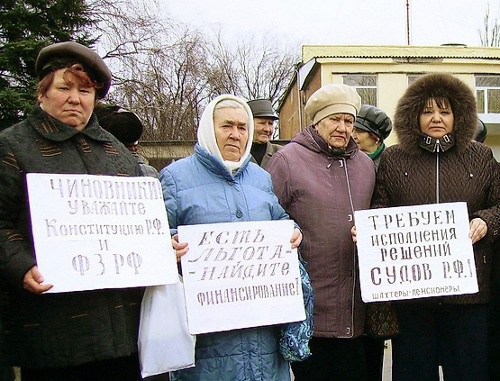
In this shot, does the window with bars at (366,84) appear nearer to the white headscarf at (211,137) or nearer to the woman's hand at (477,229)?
the woman's hand at (477,229)

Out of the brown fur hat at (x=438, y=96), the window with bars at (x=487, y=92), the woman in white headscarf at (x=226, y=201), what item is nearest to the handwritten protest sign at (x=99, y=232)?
the woman in white headscarf at (x=226, y=201)

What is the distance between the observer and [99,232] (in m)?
2.39

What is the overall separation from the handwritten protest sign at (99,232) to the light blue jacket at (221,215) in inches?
7.8

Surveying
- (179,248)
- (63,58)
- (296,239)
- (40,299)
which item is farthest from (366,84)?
(40,299)

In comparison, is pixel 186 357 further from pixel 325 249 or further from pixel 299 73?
pixel 299 73

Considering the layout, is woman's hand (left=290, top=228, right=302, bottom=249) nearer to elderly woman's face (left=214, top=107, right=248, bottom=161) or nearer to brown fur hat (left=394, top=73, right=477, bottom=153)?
elderly woman's face (left=214, top=107, right=248, bottom=161)

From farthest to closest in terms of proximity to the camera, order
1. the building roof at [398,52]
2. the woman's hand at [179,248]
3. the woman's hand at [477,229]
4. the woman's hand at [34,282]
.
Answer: the building roof at [398,52], the woman's hand at [477,229], the woman's hand at [179,248], the woman's hand at [34,282]

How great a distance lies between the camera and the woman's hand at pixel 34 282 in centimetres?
212

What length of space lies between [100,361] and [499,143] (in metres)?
27.5

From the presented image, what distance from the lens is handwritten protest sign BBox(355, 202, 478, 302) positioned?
3.03 meters

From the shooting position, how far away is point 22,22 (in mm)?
10227

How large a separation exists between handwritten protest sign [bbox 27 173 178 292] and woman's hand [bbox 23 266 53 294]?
3 centimetres

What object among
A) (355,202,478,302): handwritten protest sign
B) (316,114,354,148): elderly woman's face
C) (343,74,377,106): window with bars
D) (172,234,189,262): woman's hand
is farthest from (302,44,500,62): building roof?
(172,234,189,262): woman's hand

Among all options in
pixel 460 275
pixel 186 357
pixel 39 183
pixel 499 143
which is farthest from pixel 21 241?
pixel 499 143
